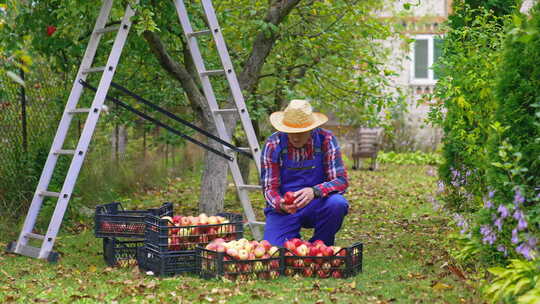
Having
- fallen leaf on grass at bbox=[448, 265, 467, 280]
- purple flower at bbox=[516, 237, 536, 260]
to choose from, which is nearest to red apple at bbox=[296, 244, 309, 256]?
fallen leaf on grass at bbox=[448, 265, 467, 280]

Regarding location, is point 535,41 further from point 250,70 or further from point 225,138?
point 250,70

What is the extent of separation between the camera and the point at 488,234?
4238 millimetres

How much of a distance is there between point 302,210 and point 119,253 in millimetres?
1468

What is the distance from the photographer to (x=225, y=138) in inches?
258

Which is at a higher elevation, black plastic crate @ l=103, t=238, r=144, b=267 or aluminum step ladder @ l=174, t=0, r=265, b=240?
aluminum step ladder @ l=174, t=0, r=265, b=240

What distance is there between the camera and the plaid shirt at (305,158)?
5.59 metres

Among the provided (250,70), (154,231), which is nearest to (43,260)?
(154,231)

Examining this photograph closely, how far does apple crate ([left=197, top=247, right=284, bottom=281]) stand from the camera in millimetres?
4797

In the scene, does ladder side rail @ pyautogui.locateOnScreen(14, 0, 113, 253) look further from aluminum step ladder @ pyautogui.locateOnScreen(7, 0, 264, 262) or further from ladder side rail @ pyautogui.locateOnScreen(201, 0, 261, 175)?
ladder side rail @ pyautogui.locateOnScreen(201, 0, 261, 175)

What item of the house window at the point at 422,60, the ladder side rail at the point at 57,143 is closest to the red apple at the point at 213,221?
the ladder side rail at the point at 57,143

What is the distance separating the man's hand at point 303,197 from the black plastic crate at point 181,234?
461 mm

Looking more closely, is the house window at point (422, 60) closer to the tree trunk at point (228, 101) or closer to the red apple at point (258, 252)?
the tree trunk at point (228, 101)

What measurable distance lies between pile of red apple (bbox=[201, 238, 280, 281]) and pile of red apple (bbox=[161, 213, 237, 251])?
10.3 inches

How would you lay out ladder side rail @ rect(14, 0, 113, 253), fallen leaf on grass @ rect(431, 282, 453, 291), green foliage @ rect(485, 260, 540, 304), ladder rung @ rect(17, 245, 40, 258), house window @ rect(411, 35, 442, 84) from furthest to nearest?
house window @ rect(411, 35, 442, 84) → ladder side rail @ rect(14, 0, 113, 253) → ladder rung @ rect(17, 245, 40, 258) → fallen leaf on grass @ rect(431, 282, 453, 291) → green foliage @ rect(485, 260, 540, 304)
